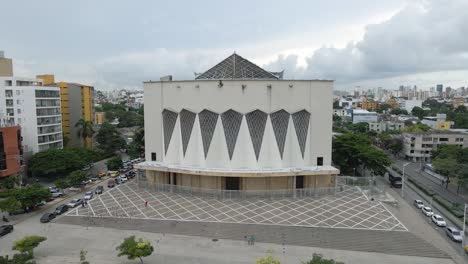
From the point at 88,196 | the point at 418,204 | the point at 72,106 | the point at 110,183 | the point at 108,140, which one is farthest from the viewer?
the point at 108,140

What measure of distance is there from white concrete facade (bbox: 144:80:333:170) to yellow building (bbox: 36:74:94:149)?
107 feet

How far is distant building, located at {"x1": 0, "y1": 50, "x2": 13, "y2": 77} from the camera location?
51344 millimetres

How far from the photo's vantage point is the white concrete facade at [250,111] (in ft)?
114

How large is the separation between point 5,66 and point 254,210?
4831cm

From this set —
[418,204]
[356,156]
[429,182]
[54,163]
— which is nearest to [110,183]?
[54,163]

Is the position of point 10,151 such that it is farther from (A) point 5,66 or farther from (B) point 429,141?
(B) point 429,141

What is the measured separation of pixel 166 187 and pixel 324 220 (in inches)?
691

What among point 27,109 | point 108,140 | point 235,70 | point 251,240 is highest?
point 235,70

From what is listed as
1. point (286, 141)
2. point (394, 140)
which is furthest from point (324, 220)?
point (394, 140)

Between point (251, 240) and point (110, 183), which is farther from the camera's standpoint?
point (110, 183)

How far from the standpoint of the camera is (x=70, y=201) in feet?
113

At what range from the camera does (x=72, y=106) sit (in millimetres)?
60500

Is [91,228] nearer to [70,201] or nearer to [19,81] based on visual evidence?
[70,201]

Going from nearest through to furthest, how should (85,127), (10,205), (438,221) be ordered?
(10,205), (438,221), (85,127)
